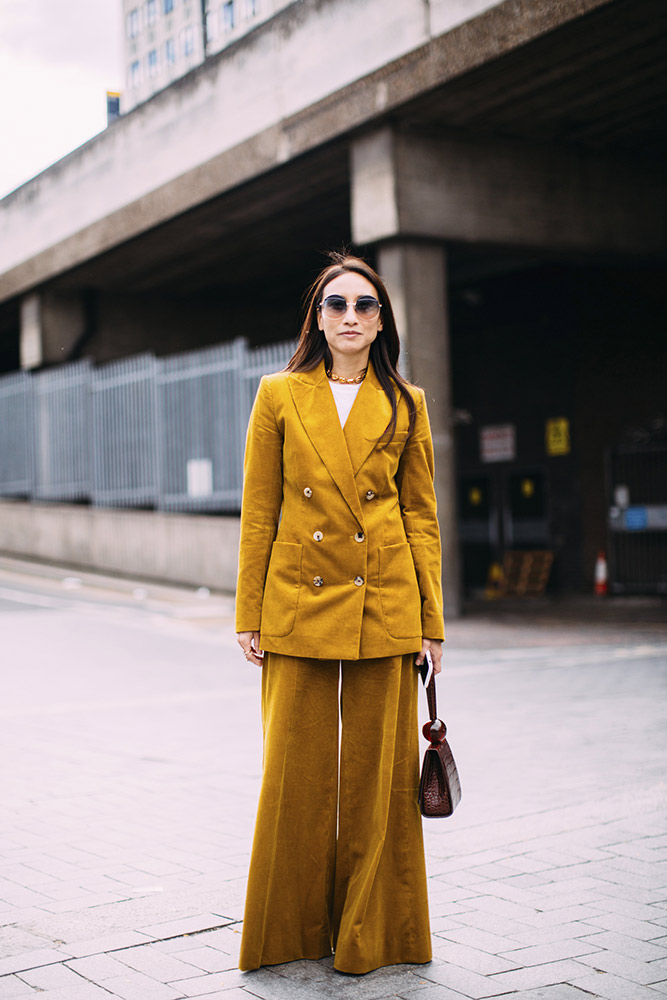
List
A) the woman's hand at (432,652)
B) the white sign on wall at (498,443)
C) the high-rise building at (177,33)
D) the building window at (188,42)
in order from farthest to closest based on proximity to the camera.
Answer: the white sign on wall at (498,443) < the building window at (188,42) < the high-rise building at (177,33) < the woman's hand at (432,652)

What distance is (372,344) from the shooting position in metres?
3.57

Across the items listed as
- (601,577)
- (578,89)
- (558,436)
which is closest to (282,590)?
(578,89)

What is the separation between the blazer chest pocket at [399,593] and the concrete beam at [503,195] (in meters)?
10.9

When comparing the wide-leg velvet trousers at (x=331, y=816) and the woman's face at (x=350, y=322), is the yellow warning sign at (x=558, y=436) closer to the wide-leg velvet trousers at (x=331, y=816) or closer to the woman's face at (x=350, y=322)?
the woman's face at (x=350, y=322)

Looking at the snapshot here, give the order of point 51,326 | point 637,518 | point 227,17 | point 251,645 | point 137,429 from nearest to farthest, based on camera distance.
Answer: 1. point 251,645
2. point 227,17
3. point 637,518
4. point 137,429
5. point 51,326

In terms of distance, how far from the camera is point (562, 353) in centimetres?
1981

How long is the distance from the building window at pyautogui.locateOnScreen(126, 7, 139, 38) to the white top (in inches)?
617

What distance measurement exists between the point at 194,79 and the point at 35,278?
22.1 feet

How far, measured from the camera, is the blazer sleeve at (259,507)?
3.39m

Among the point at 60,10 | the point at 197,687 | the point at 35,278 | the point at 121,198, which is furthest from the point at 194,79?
the point at 197,687

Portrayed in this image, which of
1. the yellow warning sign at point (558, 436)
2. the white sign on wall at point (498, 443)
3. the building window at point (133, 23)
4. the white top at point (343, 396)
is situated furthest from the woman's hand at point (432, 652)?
the white sign on wall at point (498, 443)

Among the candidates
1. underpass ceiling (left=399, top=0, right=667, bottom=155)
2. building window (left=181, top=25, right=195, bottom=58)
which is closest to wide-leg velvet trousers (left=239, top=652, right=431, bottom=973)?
underpass ceiling (left=399, top=0, right=667, bottom=155)

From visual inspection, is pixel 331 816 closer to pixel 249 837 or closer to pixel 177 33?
pixel 249 837

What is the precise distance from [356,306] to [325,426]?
37 centimetres
